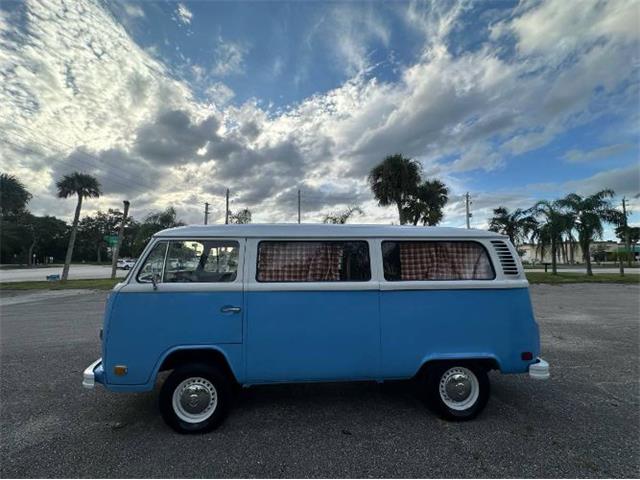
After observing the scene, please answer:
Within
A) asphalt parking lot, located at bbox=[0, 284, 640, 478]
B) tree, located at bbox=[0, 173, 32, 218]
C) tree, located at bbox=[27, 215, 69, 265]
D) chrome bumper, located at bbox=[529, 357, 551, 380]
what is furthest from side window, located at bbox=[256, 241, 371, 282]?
tree, located at bbox=[27, 215, 69, 265]

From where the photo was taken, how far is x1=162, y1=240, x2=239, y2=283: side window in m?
3.47

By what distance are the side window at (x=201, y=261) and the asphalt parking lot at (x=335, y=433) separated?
5.47ft

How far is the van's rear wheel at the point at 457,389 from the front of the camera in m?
3.59

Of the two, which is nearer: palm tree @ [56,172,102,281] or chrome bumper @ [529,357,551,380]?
chrome bumper @ [529,357,551,380]

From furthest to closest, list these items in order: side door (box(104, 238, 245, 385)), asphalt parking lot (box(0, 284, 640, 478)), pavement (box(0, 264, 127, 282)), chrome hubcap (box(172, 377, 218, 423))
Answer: pavement (box(0, 264, 127, 282))
chrome hubcap (box(172, 377, 218, 423))
side door (box(104, 238, 245, 385))
asphalt parking lot (box(0, 284, 640, 478))

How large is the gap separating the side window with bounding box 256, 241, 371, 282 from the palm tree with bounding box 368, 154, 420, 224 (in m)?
22.1

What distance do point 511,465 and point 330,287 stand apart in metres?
2.31

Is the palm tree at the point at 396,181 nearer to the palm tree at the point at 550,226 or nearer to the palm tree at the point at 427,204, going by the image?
the palm tree at the point at 427,204

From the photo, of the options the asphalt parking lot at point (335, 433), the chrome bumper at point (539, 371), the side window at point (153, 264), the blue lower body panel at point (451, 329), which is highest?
the side window at point (153, 264)

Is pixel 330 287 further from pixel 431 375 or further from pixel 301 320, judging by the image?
pixel 431 375

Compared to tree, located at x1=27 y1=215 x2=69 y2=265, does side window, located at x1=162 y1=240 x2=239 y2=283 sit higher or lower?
lower

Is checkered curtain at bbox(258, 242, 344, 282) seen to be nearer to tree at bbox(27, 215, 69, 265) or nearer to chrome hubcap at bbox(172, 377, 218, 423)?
chrome hubcap at bbox(172, 377, 218, 423)

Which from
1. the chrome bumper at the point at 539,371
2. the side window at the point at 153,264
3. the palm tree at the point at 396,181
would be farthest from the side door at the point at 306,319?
the palm tree at the point at 396,181

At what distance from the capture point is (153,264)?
3.44m
